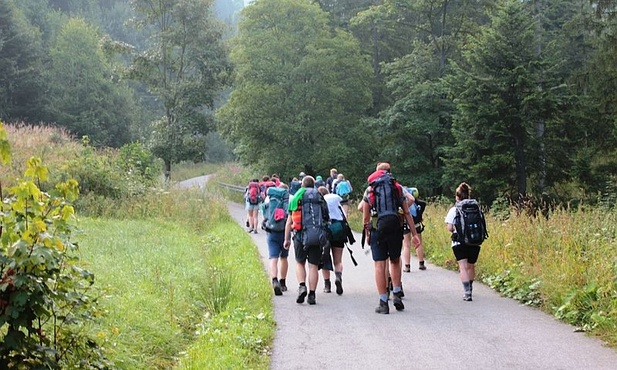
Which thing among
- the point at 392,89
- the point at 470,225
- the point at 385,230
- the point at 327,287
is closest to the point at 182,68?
the point at 392,89

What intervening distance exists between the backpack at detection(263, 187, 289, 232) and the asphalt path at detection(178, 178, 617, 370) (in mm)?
1277

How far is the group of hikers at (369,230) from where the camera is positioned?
30.9 feet

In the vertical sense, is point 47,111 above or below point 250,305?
above

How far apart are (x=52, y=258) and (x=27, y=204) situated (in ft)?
1.34

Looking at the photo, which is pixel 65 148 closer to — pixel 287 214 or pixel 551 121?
pixel 287 214

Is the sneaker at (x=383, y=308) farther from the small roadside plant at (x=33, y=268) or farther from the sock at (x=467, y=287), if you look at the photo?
the small roadside plant at (x=33, y=268)

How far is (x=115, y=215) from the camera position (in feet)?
69.7

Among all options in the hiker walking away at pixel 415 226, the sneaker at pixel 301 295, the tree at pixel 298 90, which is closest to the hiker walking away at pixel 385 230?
the sneaker at pixel 301 295

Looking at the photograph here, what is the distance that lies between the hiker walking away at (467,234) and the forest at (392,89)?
980 cm

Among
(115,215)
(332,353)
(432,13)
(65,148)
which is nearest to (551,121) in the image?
(432,13)

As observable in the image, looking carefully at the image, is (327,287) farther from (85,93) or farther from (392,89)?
(85,93)

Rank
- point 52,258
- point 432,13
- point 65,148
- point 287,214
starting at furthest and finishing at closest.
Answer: point 432,13, point 65,148, point 287,214, point 52,258

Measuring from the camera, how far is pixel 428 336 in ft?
26.2

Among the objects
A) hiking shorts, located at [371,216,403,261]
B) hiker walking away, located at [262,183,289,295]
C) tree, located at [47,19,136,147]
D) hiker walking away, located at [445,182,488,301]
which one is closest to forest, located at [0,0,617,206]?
tree, located at [47,19,136,147]
